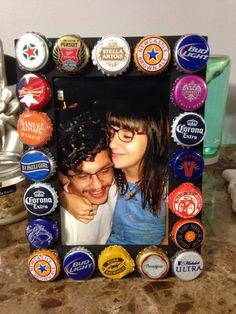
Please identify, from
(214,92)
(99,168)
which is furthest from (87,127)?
(214,92)

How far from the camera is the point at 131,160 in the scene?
45 centimetres

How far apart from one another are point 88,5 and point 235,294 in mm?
620

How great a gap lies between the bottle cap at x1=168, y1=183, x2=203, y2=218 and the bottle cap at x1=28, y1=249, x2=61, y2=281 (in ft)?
0.50

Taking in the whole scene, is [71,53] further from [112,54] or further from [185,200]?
[185,200]

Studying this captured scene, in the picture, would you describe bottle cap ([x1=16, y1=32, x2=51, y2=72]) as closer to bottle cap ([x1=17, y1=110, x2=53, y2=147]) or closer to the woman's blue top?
bottle cap ([x1=17, y1=110, x2=53, y2=147])

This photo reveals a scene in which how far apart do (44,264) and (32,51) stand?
243 millimetres

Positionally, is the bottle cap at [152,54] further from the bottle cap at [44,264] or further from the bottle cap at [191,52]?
the bottle cap at [44,264]

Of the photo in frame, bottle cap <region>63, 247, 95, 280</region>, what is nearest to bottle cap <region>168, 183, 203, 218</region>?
the photo in frame

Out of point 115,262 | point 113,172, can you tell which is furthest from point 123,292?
point 113,172

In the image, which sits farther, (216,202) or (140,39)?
(216,202)

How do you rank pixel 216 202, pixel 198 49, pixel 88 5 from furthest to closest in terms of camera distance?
pixel 88 5
pixel 216 202
pixel 198 49

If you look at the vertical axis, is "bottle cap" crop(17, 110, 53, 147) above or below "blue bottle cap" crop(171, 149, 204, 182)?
above

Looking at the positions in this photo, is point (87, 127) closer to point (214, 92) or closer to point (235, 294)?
point (235, 294)

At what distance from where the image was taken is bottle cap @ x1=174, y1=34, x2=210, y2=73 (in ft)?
1.33
